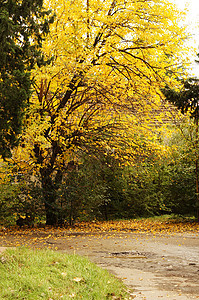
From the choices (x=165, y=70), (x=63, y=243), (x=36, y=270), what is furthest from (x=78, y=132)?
(x=36, y=270)

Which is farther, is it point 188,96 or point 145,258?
point 145,258

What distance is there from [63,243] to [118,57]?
6547mm

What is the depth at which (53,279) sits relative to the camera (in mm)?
4711

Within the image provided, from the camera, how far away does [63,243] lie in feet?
28.2

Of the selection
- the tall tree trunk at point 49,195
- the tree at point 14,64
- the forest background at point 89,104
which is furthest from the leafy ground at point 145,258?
the tree at point 14,64

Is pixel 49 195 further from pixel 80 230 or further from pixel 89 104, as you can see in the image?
pixel 89 104

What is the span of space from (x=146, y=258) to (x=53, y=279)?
2.98 meters

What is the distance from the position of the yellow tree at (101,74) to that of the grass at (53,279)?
4.76 m

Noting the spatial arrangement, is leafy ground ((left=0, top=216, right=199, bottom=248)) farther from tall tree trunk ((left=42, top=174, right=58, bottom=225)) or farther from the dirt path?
tall tree trunk ((left=42, top=174, right=58, bottom=225))

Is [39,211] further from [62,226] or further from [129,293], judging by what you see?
[129,293]

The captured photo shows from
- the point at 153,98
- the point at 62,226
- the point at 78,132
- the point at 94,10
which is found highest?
the point at 94,10

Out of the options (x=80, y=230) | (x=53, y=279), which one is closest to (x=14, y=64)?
(x=53, y=279)

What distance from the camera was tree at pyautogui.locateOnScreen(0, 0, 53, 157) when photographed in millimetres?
7023

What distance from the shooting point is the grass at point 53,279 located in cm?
430
